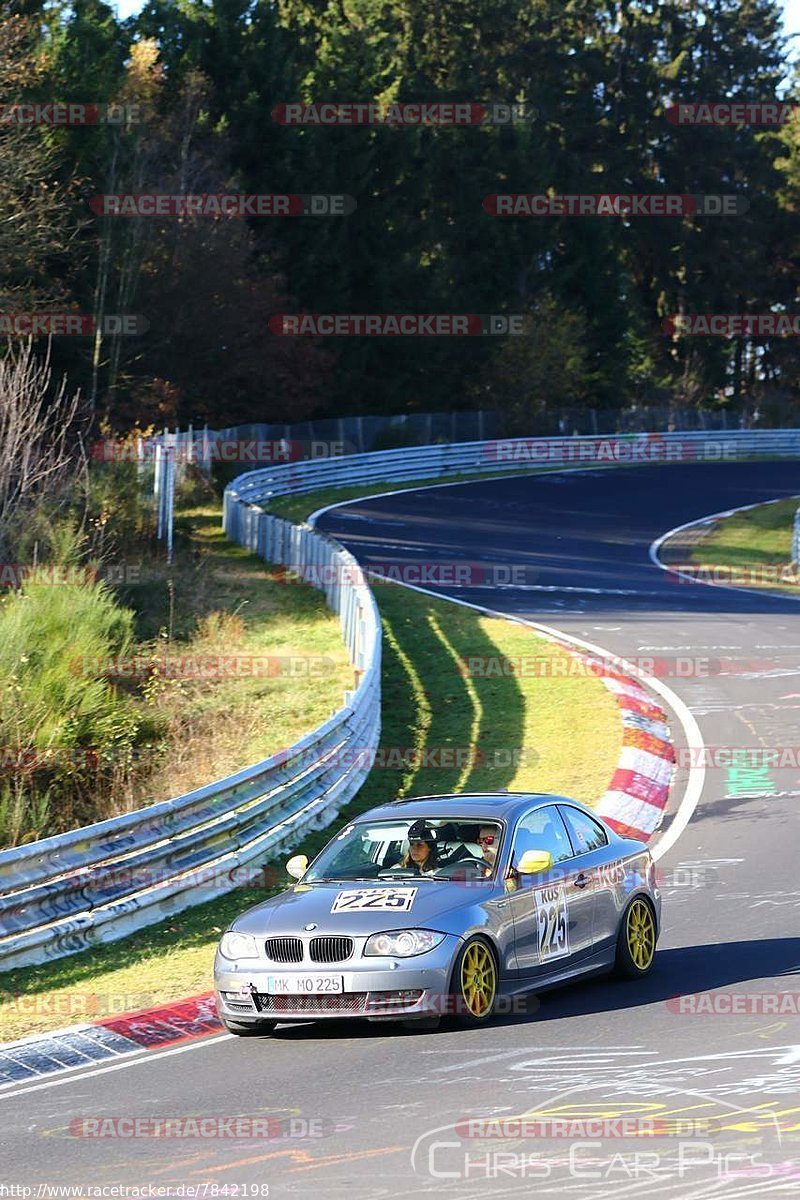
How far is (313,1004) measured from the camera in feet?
29.8

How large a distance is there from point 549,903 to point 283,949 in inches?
67.1

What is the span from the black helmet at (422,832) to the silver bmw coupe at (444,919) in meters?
0.01

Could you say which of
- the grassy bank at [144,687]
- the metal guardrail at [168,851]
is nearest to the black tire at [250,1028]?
the metal guardrail at [168,851]

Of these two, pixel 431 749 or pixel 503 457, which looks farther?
pixel 503 457

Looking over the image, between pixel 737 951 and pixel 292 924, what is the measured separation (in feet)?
10.4

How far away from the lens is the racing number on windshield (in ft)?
32.1

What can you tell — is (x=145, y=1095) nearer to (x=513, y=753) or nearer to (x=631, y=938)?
(x=631, y=938)

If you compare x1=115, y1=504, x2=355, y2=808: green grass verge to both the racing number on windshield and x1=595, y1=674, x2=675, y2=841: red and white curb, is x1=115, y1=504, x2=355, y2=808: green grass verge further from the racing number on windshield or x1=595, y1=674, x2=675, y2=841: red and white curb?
the racing number on windshield

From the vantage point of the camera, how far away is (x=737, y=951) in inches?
424

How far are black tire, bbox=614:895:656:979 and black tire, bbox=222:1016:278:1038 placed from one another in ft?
7.50

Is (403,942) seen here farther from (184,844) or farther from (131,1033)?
(184,844)

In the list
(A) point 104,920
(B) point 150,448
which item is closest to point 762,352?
(B) point 150,448

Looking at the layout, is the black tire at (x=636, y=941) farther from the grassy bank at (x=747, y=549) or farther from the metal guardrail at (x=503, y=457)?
the metal guardrail at (x=503, y=457)

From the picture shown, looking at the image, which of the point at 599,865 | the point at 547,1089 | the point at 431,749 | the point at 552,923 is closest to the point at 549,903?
the point at 552,923
